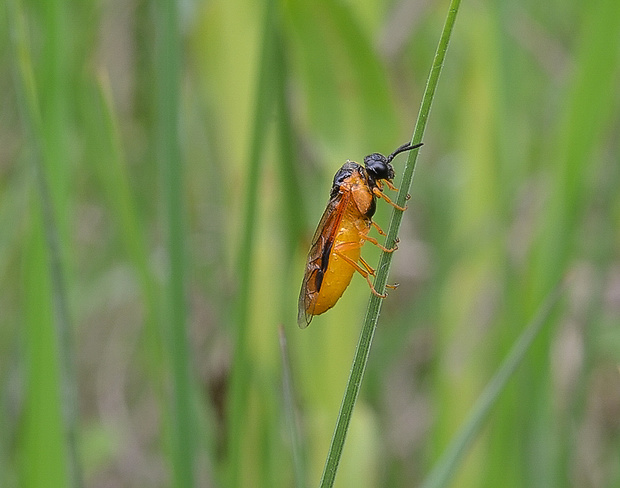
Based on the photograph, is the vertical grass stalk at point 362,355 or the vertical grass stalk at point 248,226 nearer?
the vertical grass stalk at point 362,355

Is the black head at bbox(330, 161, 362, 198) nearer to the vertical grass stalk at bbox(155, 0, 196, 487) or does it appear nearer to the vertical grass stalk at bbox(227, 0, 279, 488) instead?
the vertical grass stalk at bbox(227, 0, 279, 488)

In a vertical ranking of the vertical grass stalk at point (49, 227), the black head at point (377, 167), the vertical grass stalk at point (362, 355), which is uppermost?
the black head at point (377, 167)

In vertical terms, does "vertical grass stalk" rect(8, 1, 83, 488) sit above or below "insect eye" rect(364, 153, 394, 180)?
below

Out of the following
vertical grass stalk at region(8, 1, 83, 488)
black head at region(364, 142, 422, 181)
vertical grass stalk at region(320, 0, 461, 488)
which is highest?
black head at region(364, 142, 422, 181)

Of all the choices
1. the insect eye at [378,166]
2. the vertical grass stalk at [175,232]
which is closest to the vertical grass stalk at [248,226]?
the vertical grass stalk at [175,232]

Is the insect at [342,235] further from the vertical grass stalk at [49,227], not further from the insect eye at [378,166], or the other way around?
the vertical grass stalk at [49,227]

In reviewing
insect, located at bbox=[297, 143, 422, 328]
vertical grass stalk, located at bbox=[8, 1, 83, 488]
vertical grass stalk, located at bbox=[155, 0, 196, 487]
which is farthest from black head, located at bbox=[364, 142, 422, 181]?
vertical grass stalk, located at bbox=[8, 1, 83, 488]

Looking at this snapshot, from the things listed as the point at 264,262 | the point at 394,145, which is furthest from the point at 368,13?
the point at 264,262
